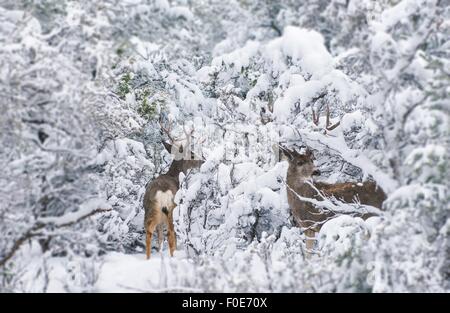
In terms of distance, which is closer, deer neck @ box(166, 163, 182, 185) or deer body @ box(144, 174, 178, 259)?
deer body @ box(144, 174, 178, 259)

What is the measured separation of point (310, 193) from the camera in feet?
35.3

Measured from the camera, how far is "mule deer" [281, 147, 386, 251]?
9.91 meters

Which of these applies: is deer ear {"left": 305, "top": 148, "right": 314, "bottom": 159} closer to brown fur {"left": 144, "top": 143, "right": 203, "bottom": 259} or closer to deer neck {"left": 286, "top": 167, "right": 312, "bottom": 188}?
deer neck {"left": 286, "top": 167, "right": 312, "bottom": 188}

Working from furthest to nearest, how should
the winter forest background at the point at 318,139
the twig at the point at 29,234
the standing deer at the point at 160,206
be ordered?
the standing deer at the point at 160,206
the twig at the point at 29,234
the winter forest background at the point at 318,139

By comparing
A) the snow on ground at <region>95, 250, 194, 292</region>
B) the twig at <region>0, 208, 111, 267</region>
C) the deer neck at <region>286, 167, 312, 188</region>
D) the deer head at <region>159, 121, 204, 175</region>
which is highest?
the deer head at <region>159, 121, 204, 175</region>

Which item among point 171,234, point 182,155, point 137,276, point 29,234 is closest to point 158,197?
point 171,234

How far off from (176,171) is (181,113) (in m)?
1.85

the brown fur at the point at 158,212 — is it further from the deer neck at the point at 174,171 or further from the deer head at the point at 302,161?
the deer head at the point at 302,161

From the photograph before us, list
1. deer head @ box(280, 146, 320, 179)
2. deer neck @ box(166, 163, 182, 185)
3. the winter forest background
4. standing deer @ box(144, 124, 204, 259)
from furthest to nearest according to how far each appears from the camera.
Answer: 1. deer neck @ box(166, 163, 182, 185)
2. deer head @ box(280, 146, 320, 179)
3. standing deer @ box(144, 124, 204, 259)
4. the winter forest background

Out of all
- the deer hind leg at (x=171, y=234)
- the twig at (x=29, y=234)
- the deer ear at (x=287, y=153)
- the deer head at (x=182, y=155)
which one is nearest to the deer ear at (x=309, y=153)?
the deer ear at (x=287, y=153)

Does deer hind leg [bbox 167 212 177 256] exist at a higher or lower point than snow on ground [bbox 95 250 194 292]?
higher

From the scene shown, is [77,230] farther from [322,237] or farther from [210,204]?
[210,204]

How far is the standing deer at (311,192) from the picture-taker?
9906 mm

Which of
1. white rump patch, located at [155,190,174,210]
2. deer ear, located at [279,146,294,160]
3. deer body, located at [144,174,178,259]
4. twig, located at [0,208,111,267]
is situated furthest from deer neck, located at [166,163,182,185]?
twig, located at [0,208,111,267]
